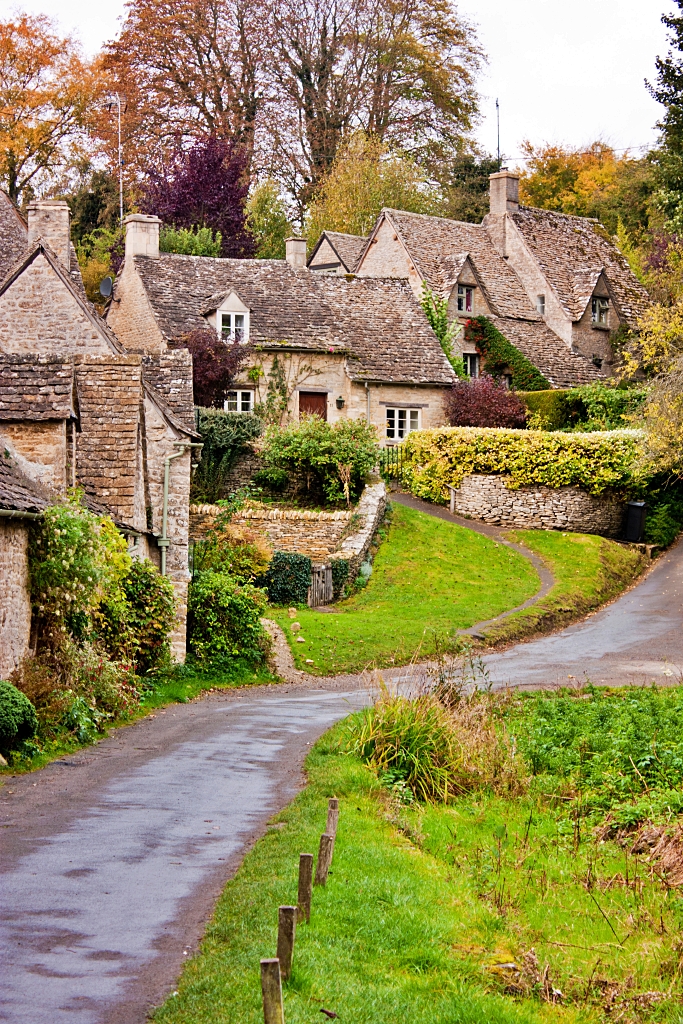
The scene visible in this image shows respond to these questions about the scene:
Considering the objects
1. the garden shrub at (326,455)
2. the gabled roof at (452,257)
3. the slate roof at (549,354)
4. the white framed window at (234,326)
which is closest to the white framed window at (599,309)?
the slate roof at (549,354)

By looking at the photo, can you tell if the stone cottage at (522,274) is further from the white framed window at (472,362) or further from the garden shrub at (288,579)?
the garden shrub at (288,579)

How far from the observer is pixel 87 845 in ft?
37.3

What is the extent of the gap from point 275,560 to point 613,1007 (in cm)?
2354

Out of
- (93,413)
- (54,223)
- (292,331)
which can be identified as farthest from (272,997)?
(292,331)

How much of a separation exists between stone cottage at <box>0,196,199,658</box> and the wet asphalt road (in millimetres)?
5204

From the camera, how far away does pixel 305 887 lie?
8938 mm

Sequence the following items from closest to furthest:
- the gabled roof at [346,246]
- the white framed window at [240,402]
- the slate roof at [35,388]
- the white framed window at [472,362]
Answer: the slate roof at [35,388], the white framed window at [240,402], the white framed window at [472,362], the gabled roof at [346,246]

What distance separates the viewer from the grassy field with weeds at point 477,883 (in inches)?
326

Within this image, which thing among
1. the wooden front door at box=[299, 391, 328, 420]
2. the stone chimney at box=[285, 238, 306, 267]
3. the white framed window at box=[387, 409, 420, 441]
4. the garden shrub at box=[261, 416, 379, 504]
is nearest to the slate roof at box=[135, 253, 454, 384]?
the stone chimney at box=[285, 238, 306, 267]

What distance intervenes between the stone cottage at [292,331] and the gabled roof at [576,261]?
866cm

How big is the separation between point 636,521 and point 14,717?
91.6 feet

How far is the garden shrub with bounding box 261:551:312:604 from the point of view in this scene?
1264 inches

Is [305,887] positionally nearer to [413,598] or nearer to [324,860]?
[324,860]

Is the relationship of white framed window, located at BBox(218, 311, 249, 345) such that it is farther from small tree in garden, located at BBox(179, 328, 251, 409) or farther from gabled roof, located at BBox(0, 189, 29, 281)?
gabled roof, located at BBox(0, 189, 29, 281)
